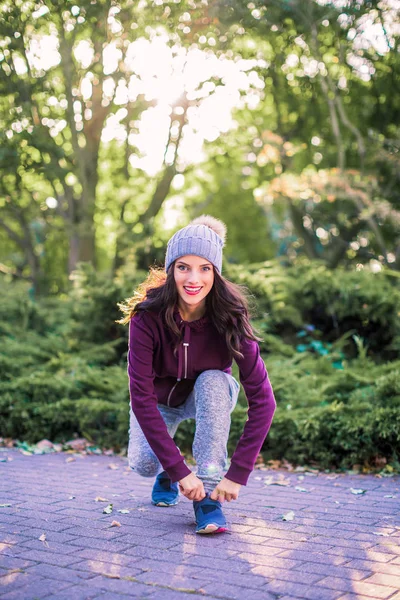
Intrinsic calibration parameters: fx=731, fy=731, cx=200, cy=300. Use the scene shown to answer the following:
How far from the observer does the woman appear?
11.1 ft

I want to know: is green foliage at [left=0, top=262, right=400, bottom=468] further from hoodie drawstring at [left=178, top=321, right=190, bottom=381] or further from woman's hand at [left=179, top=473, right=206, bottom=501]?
woman's hand at [left=179, top=473, right=206, bottom=501]

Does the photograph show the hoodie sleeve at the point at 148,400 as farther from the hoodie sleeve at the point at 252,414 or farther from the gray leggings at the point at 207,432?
the hoodie sleeve at the point at 252,414

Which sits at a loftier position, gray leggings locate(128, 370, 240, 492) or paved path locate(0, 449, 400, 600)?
gray leggings locate(128, 370, 240, 492)

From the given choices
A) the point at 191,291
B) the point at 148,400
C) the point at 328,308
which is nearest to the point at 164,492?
the point at 148,400

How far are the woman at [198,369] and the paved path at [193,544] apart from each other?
27 cm

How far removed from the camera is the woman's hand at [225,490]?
11.0 ft

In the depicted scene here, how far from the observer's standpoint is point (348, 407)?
17.0 ft

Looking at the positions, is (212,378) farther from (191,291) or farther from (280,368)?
(280,368)

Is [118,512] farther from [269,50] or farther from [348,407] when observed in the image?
[269,50]

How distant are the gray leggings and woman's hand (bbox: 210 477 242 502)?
8 cm

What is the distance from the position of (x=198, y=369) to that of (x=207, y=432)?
33 cm

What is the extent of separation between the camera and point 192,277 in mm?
3500

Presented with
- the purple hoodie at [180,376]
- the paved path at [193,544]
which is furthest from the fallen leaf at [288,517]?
the purple hoodie at [180,376]

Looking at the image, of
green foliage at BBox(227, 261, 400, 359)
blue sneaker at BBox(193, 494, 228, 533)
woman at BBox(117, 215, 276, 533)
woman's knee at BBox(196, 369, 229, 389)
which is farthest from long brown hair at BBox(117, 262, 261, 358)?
green foliage at BBox(227, 261, 400, 359)
